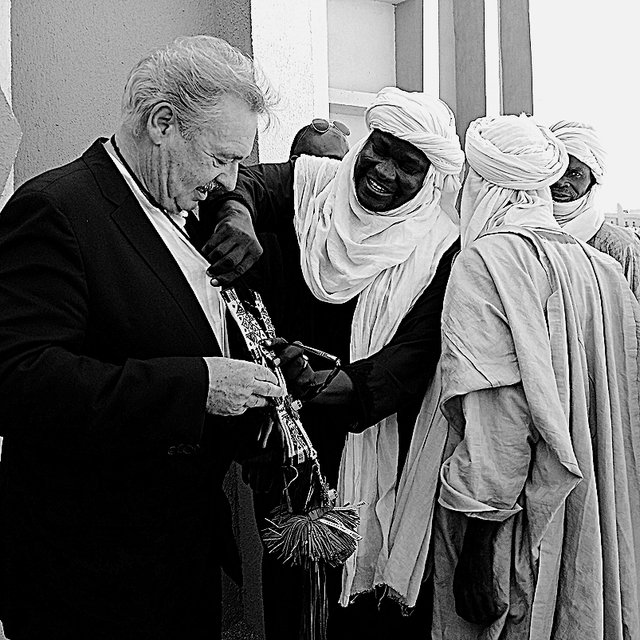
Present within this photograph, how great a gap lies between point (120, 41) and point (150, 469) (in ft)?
5.57

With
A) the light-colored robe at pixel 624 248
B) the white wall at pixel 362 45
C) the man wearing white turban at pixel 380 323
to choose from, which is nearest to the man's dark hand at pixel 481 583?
the man wearing white turban at pixel 380 323

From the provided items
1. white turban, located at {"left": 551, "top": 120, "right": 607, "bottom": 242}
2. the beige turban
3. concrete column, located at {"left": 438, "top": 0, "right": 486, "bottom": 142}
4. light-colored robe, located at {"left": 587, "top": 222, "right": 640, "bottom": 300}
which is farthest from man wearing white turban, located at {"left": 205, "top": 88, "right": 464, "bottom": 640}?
concrete column, located at {"left": 438, "top": 0, "right": 486, "bottom": 142}

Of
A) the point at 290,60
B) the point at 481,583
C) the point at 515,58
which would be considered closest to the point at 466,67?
the point at 515,58

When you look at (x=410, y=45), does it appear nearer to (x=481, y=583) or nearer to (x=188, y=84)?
(x=188, y=84)

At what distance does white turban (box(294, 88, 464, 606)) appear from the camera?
198 cm

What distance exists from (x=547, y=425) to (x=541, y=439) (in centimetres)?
9

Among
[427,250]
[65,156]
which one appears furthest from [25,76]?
[427,250]

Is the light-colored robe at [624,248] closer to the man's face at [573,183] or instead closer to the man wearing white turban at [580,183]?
the man wearing white turban at [580,183]

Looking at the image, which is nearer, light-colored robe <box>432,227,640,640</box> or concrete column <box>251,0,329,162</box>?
light-colored robe <box>432,227,640,640</box>

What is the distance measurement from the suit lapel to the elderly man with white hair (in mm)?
597

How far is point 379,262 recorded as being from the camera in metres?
2.02

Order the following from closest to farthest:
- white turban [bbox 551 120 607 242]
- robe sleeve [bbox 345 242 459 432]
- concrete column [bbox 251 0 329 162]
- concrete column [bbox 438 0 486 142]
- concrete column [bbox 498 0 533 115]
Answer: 1. robe sleeve [bbox 345 242 459 432]
2. white turban [bbox 551 120 607 242]
3. concrete column [bbox 251 0 329 162]
4. concrete column [bbox 498 0 533 115]
5. concrete column [bbox 438 0 486 142]

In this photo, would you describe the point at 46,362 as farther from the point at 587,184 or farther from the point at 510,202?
the point at 587,184

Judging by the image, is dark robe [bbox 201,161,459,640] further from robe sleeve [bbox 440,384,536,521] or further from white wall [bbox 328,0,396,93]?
white wall [bbox 328,0,396,93]
